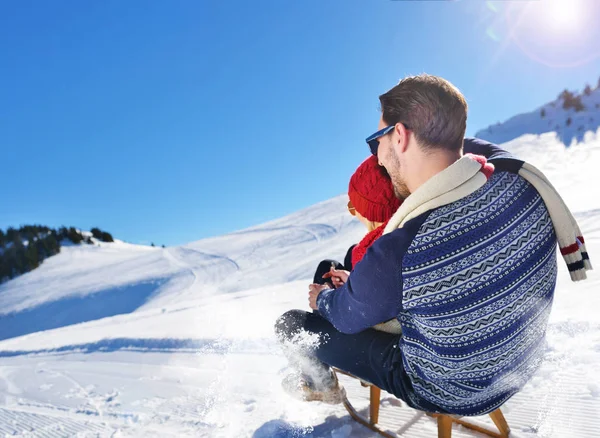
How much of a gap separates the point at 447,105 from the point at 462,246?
463 millimetres

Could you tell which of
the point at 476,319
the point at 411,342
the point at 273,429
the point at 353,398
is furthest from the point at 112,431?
the point at 476,319

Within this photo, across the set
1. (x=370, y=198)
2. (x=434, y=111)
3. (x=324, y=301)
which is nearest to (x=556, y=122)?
(x=370, y=198)

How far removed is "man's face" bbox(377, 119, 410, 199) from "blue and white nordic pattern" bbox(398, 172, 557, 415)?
12.1 inches

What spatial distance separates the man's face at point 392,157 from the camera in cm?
136

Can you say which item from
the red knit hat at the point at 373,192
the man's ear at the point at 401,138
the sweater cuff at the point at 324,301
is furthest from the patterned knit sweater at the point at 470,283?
the red knit hat at the point at 373,192

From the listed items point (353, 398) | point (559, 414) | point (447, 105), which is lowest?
point (559, 414)

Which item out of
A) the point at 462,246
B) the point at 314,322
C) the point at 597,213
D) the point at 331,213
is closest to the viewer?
the point at 462,246

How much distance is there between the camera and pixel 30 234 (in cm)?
2225

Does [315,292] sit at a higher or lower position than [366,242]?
lower

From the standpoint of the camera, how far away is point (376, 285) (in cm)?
121

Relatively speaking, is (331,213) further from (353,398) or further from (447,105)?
(447,105)

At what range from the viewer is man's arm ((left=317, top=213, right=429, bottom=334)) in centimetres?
114

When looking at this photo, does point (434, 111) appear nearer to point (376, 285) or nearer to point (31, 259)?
point (376, 285)

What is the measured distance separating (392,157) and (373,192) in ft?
1.10
